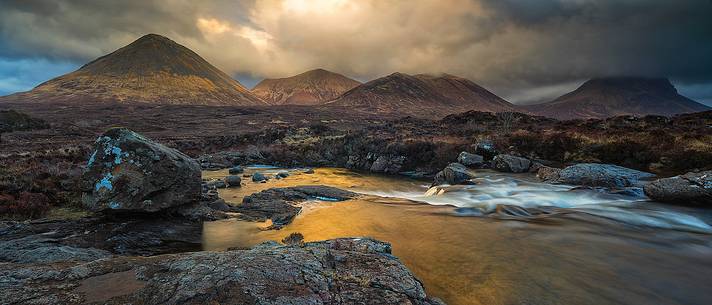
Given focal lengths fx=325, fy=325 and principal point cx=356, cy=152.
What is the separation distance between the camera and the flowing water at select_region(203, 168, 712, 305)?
7254 millimetres

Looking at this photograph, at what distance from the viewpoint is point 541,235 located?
35.8 ft

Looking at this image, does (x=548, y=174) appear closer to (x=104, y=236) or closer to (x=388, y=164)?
(x=388, y=164)

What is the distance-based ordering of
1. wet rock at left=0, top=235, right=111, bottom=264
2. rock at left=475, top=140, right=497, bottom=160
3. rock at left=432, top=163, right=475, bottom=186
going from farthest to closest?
rock at left=475, top=140, right=497, bottom=160 < rock at left=432, top=163, right=475, bottom=186 < wet rock at left=0, top=235, right=111, bottom=264

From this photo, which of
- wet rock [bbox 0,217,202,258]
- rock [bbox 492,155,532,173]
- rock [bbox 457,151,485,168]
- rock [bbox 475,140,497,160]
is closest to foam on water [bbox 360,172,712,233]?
rock [bbox 492,155,532,173]

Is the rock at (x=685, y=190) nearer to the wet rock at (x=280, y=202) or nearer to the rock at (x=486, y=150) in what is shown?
the rock at (x=486, y=150)

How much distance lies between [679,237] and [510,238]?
5.45 meters

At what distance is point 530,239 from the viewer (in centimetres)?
1054

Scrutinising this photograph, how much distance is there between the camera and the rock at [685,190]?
42.7 ft

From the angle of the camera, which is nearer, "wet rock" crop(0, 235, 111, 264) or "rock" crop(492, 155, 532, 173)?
"wet rock" crop(0, 235, 111, 264)

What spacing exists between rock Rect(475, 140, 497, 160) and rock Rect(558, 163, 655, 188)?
8.34 meters

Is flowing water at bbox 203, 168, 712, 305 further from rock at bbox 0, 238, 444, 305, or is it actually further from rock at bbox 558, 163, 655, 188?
rock at bbox 0, 238, 444, 305

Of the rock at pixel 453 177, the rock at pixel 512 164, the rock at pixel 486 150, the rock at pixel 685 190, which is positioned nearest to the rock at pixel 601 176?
the rock at pixel 685 190

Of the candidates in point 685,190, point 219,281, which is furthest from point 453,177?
point 219,281

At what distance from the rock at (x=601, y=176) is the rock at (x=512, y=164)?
13.8 feet
